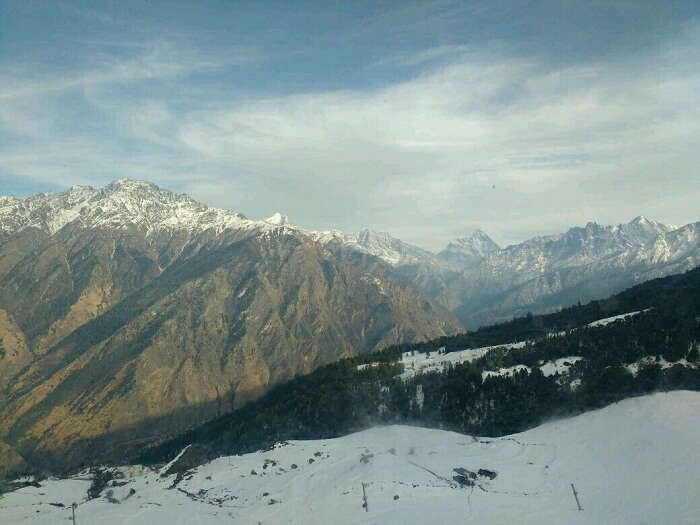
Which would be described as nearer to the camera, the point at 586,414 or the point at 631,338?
the point at 586,414

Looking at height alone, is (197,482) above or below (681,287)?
below

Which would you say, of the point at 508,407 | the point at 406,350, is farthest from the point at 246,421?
the point at 508,407

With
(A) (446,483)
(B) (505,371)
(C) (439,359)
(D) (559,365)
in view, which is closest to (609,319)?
(D) (559,365)

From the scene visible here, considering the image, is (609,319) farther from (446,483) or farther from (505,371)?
(446,483)

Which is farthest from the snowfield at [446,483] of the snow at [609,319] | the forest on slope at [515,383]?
the snow at [609,319]

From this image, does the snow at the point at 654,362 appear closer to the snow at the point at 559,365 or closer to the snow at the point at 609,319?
the snow at the point at 559,365

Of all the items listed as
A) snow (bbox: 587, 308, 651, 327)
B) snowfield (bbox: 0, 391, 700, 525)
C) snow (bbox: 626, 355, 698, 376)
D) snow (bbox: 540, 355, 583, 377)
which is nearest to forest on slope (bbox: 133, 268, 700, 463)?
snow (bbox: 626, 355, 698, 376)

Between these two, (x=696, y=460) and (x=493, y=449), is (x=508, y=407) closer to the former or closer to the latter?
(x=493, y=449)

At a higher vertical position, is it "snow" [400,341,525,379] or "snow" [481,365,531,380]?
"snow" [400,341,525,379]

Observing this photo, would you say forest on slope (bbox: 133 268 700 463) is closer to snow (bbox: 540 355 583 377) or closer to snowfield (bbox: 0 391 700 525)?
snow (bbox: 540 355 583 377)
